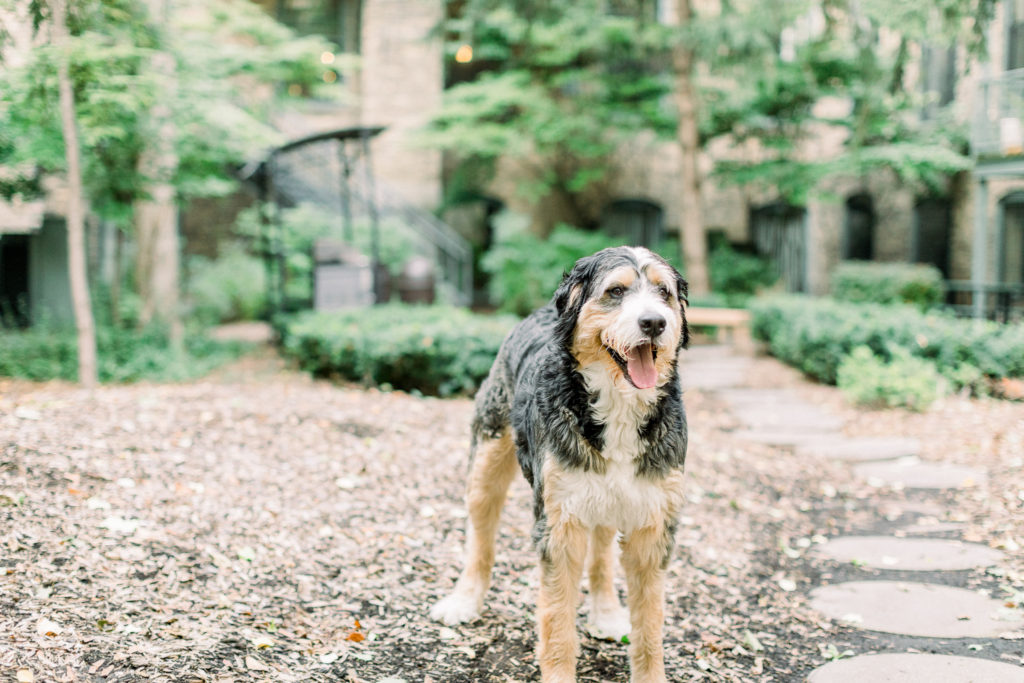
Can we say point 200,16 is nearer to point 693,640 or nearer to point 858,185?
point 693,640

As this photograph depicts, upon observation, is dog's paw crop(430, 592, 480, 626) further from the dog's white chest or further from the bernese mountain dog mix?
the dog's white chest

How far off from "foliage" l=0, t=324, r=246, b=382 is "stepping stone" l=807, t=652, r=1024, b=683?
27.2ft

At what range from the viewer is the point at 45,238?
1162 centimetres

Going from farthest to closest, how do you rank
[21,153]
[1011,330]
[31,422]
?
[1011,330], [21,153], [31,422]

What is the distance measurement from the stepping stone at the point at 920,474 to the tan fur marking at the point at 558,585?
392cm

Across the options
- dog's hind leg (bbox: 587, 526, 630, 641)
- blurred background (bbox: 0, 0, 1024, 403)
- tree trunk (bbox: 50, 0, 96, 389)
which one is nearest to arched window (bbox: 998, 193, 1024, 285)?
blurred background (bbox: 0, 0, 1024, 403)

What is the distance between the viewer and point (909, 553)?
173 inches

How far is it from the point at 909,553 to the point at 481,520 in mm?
2639

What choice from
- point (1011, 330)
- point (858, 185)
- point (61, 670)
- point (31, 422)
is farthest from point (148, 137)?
point (858, 185)

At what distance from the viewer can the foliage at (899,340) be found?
7.91 m

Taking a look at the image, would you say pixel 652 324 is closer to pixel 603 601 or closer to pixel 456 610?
pixel 603 601

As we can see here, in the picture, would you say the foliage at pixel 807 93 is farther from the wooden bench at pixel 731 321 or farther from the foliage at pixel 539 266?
the wooden bench at pixel 731 321

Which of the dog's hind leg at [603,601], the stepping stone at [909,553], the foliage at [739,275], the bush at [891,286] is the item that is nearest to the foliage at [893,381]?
the stepping stone at [909,553]

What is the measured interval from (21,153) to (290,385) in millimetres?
3398
